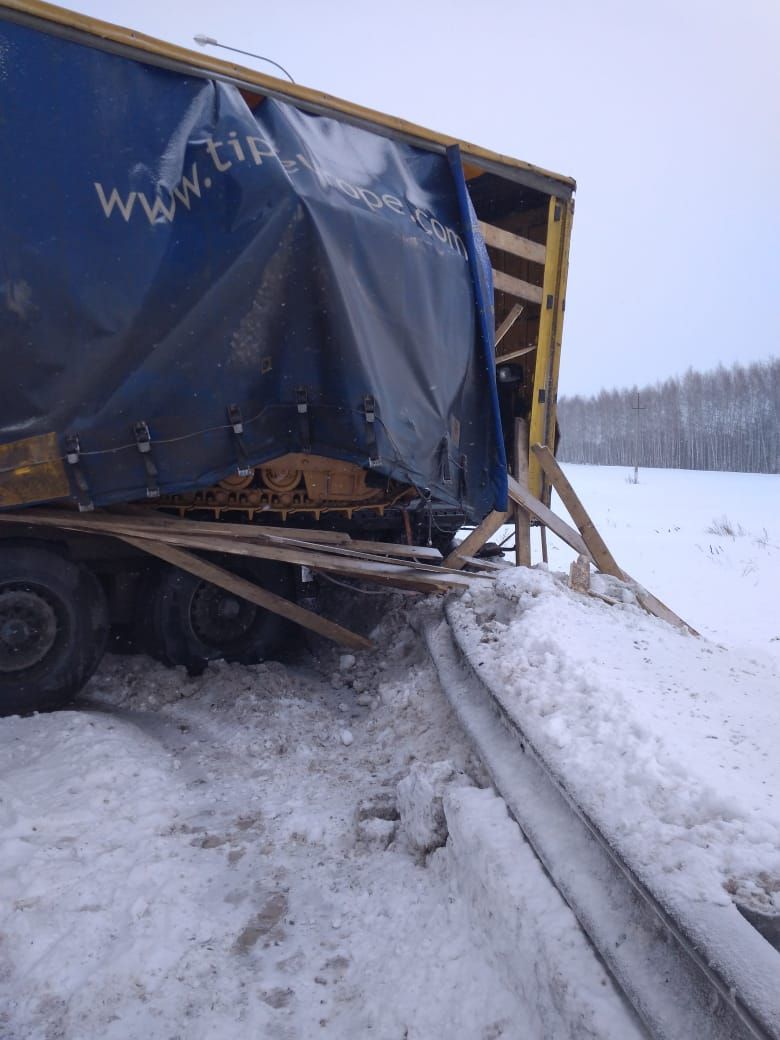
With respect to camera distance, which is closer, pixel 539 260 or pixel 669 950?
pixel 669 950

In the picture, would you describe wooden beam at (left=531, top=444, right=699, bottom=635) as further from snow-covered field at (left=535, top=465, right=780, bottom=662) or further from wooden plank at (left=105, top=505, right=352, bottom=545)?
wooden plank at (left=105, top=505, right=352, bottom=545)

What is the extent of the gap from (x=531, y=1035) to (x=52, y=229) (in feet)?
13.0

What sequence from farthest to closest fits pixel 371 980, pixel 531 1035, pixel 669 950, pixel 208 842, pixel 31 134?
1. pixel 31 134
2. pixel 208 842
3. pixel 371 980
4. pixel 531 1035
5. pixel 669 950

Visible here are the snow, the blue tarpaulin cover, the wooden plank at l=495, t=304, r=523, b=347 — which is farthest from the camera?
the wooden plank at l=495, t=304, r=523, b=347

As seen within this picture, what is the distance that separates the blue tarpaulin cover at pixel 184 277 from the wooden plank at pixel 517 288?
2423 millimetres

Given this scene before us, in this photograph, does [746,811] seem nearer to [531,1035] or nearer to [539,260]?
[531,1035]

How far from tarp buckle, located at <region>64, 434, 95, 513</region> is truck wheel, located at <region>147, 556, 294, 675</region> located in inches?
49.6

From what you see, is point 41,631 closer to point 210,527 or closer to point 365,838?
point 210,527

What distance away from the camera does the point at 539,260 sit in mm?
6555

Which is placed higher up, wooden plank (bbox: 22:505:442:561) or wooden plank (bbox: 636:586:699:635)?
wooden plank (bbox: 22:505:442:561)

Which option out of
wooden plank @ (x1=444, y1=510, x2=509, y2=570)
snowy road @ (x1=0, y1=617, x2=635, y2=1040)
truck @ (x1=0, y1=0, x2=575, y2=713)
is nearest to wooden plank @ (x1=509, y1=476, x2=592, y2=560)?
wooden plank @ (x1=444, y1=510, x2=509, y2=570)

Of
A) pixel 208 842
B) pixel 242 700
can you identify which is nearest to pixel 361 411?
pixel 242 700

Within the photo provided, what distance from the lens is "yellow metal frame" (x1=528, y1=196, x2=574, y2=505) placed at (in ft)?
21.1

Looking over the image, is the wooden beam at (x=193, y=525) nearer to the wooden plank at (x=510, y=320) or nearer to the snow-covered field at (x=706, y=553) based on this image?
the wooden plank at (x=510, y=320)
